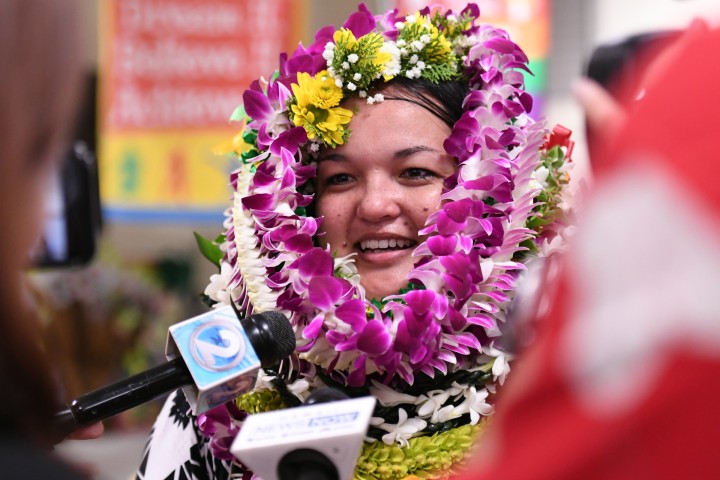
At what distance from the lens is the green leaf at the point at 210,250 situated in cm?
231

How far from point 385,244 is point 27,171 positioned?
1.39 m

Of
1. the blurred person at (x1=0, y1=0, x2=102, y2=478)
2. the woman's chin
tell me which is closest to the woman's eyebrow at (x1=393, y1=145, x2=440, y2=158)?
the woman's chin

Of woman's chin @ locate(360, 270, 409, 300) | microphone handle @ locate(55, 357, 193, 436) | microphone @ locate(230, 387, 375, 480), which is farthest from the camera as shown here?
woman's chin @ locate(360, 270, 409, 300)

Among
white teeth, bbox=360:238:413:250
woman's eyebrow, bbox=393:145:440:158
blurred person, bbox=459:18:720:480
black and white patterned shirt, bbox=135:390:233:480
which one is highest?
blurred person, bbox=459:18:720:480

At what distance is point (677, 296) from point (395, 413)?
4.37 feet

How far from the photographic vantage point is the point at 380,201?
2059 mm

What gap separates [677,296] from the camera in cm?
65

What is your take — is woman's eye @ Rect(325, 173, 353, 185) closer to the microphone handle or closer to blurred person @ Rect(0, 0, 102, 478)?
the microphone handle

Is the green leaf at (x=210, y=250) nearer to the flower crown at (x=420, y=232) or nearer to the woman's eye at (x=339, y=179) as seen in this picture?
the flower crown at (x=420, y=232)

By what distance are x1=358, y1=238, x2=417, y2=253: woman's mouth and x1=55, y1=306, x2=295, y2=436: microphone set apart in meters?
0.74

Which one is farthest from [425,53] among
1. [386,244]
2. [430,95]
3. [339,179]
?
[386,244]

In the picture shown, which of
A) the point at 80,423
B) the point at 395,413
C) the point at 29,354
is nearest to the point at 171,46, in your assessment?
the point at 395,413

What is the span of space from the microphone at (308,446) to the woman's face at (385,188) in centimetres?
103

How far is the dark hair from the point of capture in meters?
2.15
